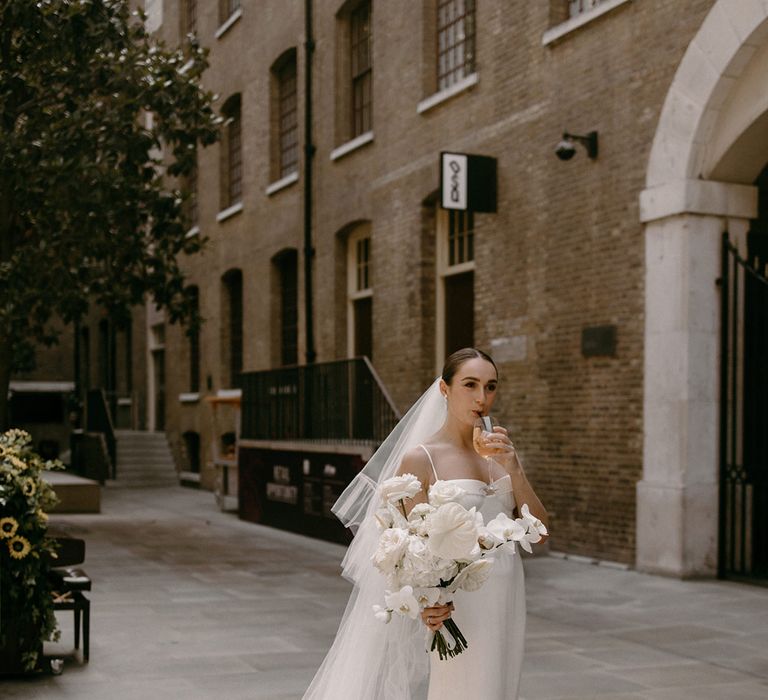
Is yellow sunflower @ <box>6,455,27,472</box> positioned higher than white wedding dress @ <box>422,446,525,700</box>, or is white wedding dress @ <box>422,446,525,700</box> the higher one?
yellow sunflower @ <box>6,455,27,472</box>

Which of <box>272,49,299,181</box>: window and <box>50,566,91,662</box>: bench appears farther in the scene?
<box>272,49,299,181</box>: window

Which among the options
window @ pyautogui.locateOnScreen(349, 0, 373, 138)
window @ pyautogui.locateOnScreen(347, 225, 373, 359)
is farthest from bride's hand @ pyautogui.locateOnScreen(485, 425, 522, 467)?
window @ pyautogui.locateOnScreen(349, 0, 373, 138)

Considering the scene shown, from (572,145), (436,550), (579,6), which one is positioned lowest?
(436,550)

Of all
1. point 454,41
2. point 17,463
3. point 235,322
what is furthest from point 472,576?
point 235,322

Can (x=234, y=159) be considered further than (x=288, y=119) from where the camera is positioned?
Yes

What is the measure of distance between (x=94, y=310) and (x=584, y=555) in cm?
2528

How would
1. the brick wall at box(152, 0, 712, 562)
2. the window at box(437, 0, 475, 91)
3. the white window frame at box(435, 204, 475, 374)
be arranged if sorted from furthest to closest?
the white window frame at box(435, 204, 475, 374), the window at box(437, 0, 475, 91), the brick wall at box(152, 0, 712, 562)

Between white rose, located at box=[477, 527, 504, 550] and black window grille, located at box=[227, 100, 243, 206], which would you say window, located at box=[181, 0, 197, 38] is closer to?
black window grille, located at box=[227, 100, 243, 206]

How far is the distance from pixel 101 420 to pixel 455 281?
14106 millimetres

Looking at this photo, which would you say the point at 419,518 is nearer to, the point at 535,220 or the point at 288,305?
the point at 535,220

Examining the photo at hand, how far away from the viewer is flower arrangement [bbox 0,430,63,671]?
6.96 meters

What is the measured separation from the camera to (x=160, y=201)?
1485 centimetres

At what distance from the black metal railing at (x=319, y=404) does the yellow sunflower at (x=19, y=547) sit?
6045mm

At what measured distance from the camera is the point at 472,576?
3.75 metres
